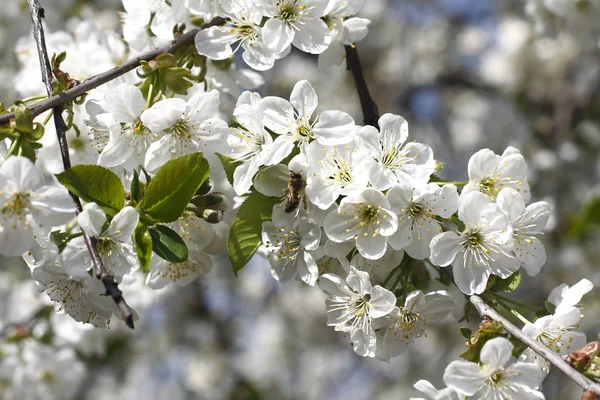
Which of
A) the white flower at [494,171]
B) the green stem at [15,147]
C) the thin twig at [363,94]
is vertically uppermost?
the green stem at [15,147]

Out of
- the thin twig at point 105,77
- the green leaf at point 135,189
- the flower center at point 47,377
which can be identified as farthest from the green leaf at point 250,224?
the flower center at point 47,377

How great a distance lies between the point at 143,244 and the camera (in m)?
1.50

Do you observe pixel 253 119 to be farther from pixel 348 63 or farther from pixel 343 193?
pixel 348 63

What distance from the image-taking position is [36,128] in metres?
1.44

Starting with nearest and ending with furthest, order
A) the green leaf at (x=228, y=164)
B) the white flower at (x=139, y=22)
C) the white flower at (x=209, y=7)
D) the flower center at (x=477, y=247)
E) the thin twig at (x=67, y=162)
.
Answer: the thin twig at (x=67, y=162) < the flower center at (x=477, y=247) < the green leaf at (x=228, y=164) < the white flower at (x=209, y=7) < the white flower at (x=139, y=22)

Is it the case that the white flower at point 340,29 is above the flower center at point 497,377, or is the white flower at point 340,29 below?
above

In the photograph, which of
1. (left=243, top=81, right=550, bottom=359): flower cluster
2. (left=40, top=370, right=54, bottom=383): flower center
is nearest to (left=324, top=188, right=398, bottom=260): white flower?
(left=243, top=81, right=550, bottom=359): flower cluster

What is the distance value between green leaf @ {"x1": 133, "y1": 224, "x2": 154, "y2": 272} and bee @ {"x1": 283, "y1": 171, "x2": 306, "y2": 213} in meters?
0.34

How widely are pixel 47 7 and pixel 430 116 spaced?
330 centimetres

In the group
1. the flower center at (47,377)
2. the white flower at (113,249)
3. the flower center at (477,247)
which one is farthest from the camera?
the flower center at (47,377)

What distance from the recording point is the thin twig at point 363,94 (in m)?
1.95

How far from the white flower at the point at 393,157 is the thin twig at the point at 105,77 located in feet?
2.07

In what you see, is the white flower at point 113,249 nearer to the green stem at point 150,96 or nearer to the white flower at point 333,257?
the green stem at point 150,96

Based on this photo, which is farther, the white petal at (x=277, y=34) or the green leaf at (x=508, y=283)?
the white petal at (x=277, y=34)
